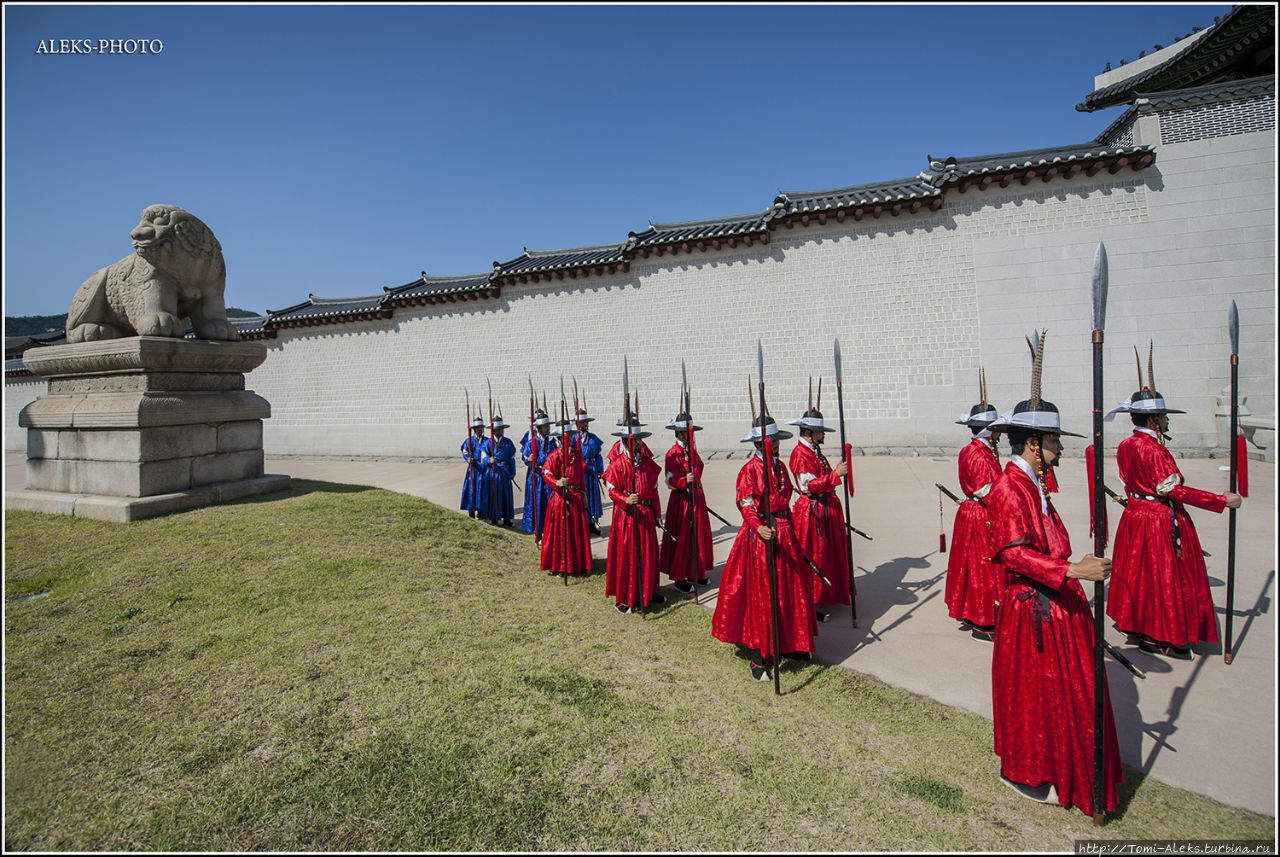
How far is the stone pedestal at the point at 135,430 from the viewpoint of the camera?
5.70 metres

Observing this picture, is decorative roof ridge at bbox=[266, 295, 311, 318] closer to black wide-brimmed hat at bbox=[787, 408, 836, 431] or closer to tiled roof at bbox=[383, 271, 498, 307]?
A: tiled roof at bbox=[383, 271, 498, 307]

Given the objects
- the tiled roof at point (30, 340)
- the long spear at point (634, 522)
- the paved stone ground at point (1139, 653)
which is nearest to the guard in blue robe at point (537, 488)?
the paved stone ground at point (1139, 653)

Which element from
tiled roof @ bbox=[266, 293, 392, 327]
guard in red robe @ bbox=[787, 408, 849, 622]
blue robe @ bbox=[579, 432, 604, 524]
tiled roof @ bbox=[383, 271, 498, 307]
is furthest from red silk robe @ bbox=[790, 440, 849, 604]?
tiled roof @ bbox=[266, 293, 392, 327]

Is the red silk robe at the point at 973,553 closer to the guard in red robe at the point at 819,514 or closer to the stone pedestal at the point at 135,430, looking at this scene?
the guard in red robe at the point at 819,514

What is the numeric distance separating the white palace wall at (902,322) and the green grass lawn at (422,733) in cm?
1074

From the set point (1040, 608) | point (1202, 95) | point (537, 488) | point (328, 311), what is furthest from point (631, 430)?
point (328, 311)

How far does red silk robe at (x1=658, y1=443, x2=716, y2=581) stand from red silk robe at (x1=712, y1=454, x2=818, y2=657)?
1.43 meters

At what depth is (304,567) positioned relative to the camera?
4.98m

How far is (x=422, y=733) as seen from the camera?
124 inches

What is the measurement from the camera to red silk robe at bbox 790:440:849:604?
210 inches

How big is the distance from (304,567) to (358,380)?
625 inches

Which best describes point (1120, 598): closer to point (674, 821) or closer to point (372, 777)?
point (674, 821)

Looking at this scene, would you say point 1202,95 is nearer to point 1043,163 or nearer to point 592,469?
point 1043,163

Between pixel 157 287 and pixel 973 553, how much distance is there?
28.4ft
